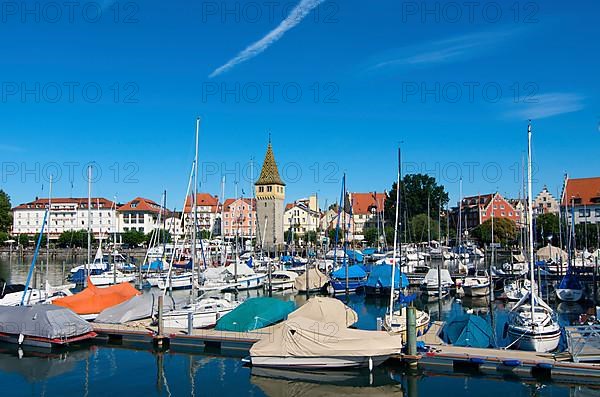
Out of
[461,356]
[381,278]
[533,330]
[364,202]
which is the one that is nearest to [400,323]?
Result: [461,356]

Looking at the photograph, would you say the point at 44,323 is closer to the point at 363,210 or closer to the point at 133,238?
the point at 133,238

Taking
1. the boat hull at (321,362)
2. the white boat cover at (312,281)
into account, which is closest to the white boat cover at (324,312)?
the boat hull at (321,362)

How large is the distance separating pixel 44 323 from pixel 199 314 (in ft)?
23.3

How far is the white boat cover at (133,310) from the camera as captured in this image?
2772cm

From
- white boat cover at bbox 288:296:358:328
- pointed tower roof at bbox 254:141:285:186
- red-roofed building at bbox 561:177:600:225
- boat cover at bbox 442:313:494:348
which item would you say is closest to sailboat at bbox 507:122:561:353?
boat cover at bbox 442:313:494:348

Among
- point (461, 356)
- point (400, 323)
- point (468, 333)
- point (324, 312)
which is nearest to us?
point (461, 356)

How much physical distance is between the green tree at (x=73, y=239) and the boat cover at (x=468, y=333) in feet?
309

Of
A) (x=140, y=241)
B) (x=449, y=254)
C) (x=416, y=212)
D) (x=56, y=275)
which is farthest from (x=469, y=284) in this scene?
(x=140, y=241)

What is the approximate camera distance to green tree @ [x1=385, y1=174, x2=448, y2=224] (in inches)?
4366

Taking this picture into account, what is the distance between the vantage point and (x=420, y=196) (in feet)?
373

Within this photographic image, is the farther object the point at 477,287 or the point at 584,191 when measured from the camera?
the point at 584,191

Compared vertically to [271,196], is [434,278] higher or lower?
lower

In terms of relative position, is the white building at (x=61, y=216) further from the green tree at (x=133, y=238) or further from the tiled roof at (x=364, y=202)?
the tiled roof at (x=364, y=202)

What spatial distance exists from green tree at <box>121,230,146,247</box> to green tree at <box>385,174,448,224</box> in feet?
159
